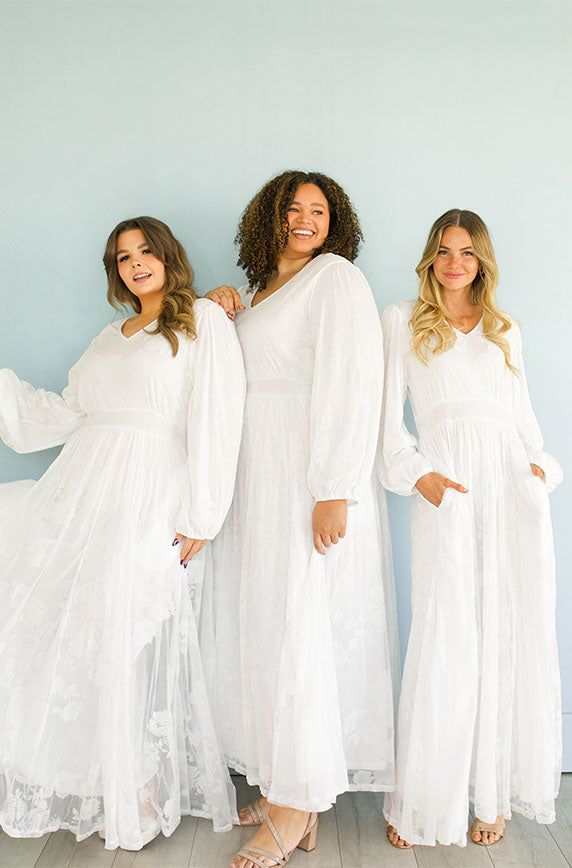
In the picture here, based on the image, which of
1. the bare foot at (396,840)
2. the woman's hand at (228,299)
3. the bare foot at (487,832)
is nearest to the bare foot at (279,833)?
the bare foot at (396,840)

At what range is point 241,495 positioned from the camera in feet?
7.23

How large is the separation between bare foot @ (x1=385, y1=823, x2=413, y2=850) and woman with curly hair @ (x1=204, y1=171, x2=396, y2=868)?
0.13 meters

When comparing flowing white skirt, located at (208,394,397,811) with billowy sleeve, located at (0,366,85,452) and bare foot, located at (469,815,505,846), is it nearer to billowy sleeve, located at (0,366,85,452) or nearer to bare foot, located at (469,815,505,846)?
bare foot, located at (469,815,505,846)

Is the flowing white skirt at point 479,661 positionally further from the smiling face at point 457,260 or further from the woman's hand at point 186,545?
the woman's hand at point 186,545

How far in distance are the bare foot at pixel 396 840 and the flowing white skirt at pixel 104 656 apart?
0.42 metres

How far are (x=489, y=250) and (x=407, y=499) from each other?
2.64ft

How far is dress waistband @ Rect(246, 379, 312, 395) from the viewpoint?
2.14 meters

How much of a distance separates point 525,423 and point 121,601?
3.90 ft

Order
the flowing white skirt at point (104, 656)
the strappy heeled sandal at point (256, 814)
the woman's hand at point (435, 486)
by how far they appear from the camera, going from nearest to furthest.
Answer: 1. the flowing white skirt at point (104, 656)
2. the woman's hand at point (435, 486)
3. the strappy heeled sandal at point (256, 814)

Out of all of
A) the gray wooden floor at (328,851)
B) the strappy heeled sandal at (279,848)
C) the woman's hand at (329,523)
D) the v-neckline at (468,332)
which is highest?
the v-neckline at (468,332)

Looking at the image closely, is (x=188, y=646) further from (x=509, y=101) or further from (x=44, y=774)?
(x=509, y=101)

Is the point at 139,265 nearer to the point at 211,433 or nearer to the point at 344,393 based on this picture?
the point at 211,433

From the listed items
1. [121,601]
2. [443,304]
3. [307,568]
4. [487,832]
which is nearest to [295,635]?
[307,568]

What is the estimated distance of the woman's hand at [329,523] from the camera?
6.51ft
